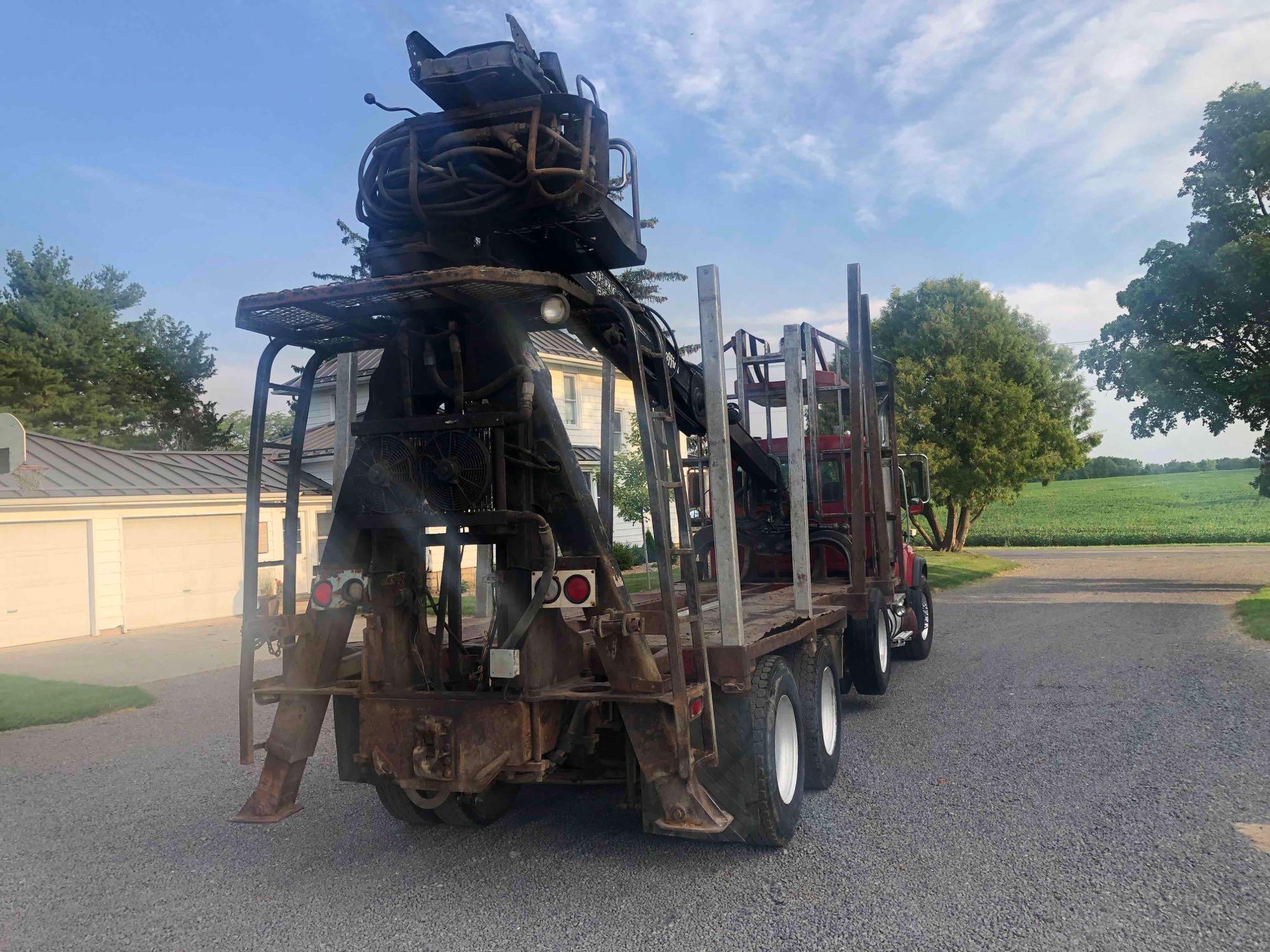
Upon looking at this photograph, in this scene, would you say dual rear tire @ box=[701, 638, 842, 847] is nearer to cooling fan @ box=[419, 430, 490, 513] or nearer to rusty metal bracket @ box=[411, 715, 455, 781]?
rusty metal bracket @ box=[411, 715, 455, 781]

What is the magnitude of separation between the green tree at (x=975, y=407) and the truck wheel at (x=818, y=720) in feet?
74.4

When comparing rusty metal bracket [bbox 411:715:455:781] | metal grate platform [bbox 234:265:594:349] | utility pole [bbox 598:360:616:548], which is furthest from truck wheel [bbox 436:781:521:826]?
metal grate platform [bbox 234:265:594:349]

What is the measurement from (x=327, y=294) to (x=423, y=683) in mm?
2022

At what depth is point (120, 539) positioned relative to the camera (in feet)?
51.0

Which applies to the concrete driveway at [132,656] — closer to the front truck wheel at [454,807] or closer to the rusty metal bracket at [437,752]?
the front truck wheel at [454,807]

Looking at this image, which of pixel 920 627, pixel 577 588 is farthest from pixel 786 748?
pixel 920 627

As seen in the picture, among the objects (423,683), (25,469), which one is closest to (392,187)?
(423,683)

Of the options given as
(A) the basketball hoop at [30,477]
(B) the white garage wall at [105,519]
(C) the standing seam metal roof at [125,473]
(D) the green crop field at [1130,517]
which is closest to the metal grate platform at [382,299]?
(C) the standing seam metal roof at [125,473]

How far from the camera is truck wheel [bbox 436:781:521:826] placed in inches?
207

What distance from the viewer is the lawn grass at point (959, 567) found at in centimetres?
2303

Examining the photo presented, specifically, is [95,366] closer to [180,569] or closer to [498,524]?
[180,569]

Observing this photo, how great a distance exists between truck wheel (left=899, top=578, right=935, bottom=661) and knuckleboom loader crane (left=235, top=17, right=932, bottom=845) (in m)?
6.11

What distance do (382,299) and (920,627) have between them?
861 centimetres

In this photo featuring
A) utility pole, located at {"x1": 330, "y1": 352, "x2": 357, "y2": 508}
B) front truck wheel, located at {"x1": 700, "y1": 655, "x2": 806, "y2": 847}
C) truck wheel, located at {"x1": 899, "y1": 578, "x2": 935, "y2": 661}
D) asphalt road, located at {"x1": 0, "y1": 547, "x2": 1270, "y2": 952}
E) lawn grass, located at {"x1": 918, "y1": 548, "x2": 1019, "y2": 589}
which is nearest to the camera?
asphalt road, located at {"x1": 0, "y1": 547, "x2": 1270, "y2": 952}
